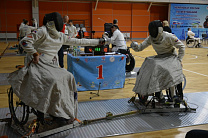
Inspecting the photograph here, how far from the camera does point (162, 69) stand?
3281 mm

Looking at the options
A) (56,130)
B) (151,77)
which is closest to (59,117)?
(56,130)

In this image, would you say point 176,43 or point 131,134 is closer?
point 131,134

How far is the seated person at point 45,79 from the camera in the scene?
2520 millimetres

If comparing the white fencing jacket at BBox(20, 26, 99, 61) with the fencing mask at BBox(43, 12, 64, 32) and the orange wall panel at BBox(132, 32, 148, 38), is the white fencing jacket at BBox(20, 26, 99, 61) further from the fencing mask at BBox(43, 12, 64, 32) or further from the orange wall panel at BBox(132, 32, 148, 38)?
the orange wall panel at BBox(132, 32, 148, 38)

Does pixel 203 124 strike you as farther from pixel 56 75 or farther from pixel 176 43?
pixel 56 75

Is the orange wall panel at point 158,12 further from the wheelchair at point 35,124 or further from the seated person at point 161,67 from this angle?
the wheelchair at point 35,124

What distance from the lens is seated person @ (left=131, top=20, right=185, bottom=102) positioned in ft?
10.7

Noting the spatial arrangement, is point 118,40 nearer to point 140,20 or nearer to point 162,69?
point 162,69

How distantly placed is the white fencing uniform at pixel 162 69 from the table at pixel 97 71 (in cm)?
110

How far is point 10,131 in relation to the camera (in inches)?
110

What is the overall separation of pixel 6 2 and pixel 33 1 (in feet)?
5.43

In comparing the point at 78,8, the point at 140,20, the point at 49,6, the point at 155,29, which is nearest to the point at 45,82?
the point at 155,29

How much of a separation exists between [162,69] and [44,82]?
1.61 meters

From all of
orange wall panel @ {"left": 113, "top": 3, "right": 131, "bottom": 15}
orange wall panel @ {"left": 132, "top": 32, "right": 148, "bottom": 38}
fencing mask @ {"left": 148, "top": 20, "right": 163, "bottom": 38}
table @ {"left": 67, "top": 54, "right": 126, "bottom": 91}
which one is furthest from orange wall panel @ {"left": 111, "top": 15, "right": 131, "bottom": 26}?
fencing mask @ {"left": 148, "top": 20, "right": 163, "bottom": 38}
